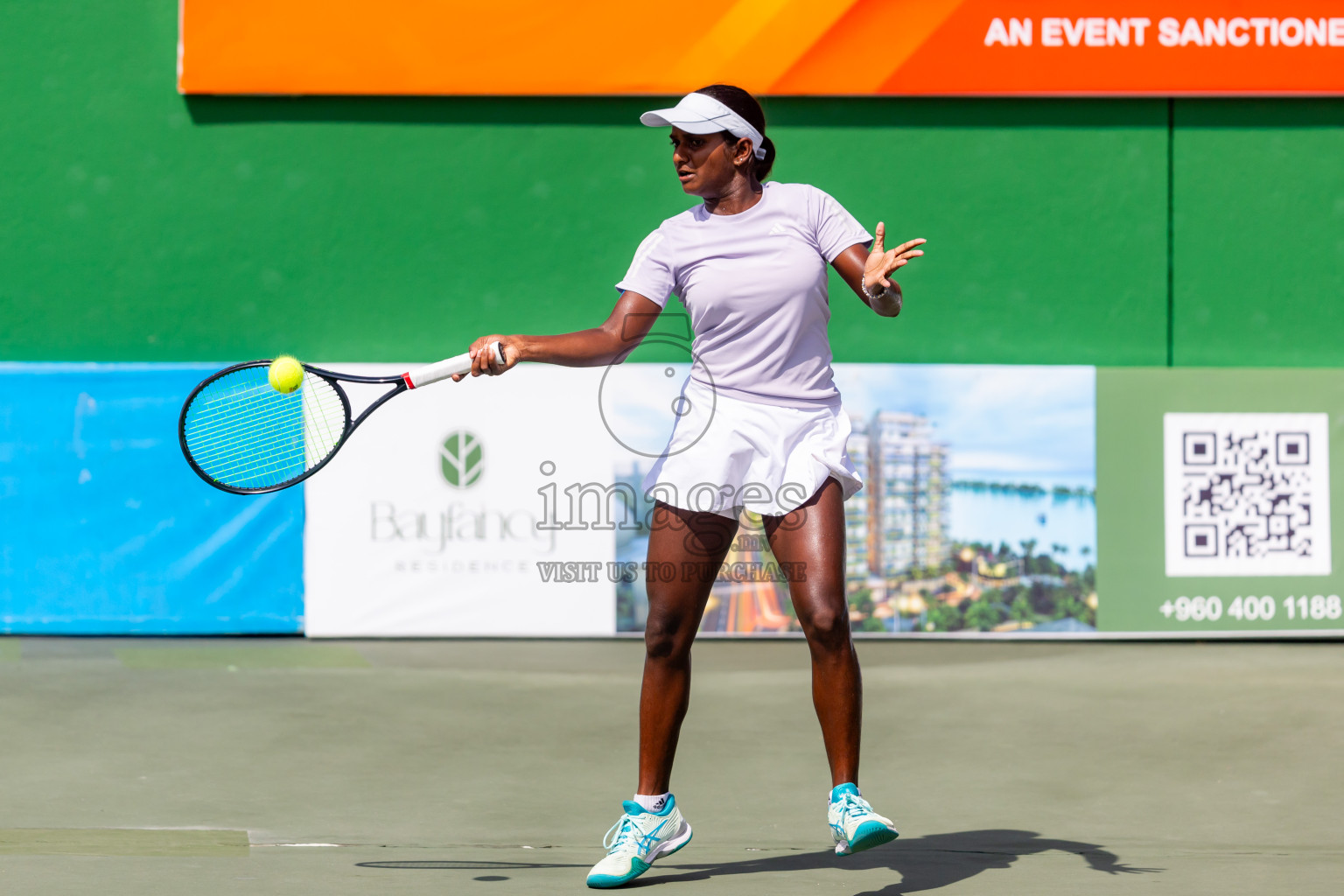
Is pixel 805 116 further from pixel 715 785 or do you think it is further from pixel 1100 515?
pixel 715 785

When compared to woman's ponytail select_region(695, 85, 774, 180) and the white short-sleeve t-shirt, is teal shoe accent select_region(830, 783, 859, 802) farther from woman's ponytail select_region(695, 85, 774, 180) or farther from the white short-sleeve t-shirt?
woman's ponytail select_region(695, 85, 774, 180)

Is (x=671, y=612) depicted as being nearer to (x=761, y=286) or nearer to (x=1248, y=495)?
(x=761, y=286)

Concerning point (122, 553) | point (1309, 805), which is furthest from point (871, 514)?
point (122, 553)

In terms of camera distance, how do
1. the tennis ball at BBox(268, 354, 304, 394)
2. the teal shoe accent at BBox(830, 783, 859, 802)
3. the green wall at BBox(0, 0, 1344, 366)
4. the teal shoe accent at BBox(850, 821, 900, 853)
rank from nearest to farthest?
the teal shoe accent at BBox(850, 821, 900, 853)
the teal shoe accent at BBox(830, 783, 859, 802)
the tennis ball at BBox(268, 354, 304, 394)
the green wall at BBox(0, 0, 1344, 366)

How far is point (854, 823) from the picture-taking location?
3332 millimetres

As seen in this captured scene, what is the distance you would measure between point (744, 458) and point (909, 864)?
1.11m

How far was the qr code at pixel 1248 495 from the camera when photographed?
24.3 ft

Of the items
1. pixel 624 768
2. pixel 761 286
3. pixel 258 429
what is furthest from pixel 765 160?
pixel 258 429

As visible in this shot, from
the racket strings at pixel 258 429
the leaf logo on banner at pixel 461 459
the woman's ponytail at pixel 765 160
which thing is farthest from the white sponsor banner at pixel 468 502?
the woman's ponytail at pixel 765 160

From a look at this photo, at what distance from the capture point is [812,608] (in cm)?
344

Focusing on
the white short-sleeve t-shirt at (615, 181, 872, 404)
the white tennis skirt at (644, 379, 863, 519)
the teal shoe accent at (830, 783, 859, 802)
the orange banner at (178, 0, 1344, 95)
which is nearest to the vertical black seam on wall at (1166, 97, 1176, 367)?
the orange banner at (178, 0, 1344, 95)

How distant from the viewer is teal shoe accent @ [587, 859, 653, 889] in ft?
11.4

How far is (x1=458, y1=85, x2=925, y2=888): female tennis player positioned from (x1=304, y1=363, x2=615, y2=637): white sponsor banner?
3772mm

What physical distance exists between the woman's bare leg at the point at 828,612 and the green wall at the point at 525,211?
4.52m
